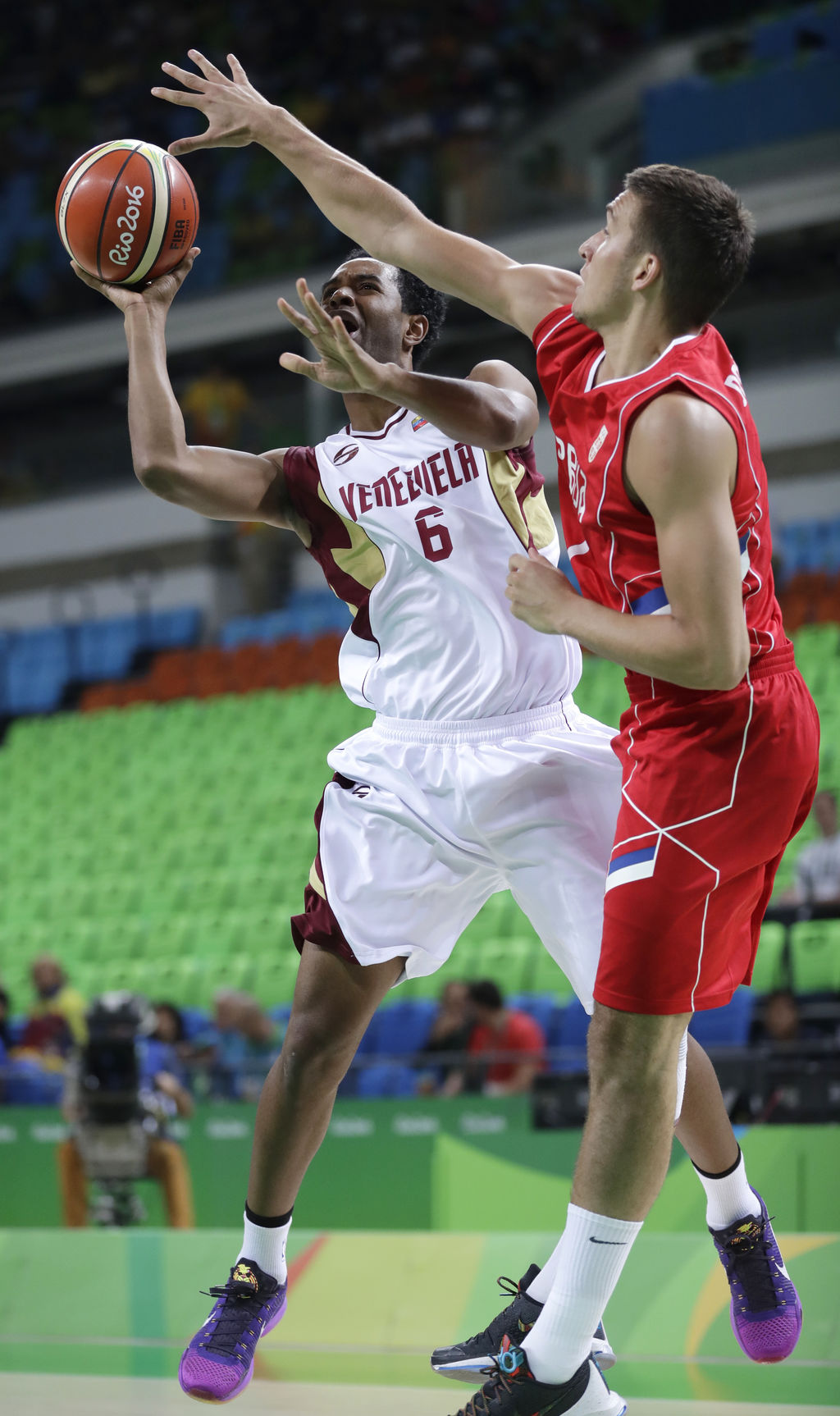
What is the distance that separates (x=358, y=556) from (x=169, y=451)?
18.5 inches

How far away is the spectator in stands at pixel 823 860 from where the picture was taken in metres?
7.43

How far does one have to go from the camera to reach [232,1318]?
10.2ft

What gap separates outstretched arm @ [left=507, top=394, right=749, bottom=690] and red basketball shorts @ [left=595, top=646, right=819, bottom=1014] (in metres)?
0.12

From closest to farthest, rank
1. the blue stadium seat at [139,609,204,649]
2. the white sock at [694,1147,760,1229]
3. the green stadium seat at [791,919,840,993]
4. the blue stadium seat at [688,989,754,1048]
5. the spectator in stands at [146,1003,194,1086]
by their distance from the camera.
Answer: the white sock at [694,1147,760,1229]
the blue stadium seat at [688,989,754,1048]
the green stadium seat at [791,919,840,993]
the spectator in stands at [146,1003,194,1086]
the blue stadium seat at [139,609,204,649]

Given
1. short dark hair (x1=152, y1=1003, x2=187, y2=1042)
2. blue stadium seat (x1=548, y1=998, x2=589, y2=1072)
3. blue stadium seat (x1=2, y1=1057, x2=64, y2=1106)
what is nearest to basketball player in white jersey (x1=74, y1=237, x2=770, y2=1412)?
blue stadium seat (x1=548, y1=998, x2=589, y2=1072)

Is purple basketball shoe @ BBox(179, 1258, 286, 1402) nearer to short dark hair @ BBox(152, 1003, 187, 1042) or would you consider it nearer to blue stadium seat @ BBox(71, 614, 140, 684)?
short dark hair @ BBox(152, 1003, 187, 1042)

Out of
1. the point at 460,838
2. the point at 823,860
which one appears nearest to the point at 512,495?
the point at 460,838

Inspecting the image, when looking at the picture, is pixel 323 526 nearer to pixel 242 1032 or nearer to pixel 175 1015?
pixel 242 1032

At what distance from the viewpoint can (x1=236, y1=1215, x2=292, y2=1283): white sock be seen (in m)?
3.20

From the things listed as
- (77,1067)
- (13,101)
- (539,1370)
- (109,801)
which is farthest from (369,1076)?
(13,101)

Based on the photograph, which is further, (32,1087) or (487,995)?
(32,1087)

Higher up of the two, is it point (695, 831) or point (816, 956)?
point (695, 831)

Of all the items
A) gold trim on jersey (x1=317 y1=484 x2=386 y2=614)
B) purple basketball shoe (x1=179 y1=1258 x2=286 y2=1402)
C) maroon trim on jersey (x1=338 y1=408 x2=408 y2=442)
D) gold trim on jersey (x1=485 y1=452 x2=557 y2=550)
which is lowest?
purple basketball shoe (x1=179 y1=1258 x2=286 y2=1402)

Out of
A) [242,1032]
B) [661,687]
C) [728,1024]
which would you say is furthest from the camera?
[242,1032]
